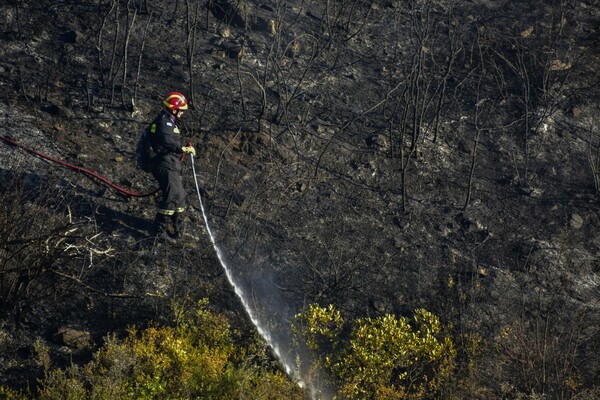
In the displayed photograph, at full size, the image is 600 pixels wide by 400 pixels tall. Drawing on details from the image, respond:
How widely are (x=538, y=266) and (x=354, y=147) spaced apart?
10.5 ft

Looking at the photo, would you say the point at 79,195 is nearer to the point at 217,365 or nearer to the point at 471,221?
the point at 217,365

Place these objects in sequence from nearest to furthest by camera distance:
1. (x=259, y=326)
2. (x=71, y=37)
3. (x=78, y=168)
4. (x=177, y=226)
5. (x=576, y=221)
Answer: (x=259, y=326) → (x=177, y=226) → (x=78, y=168) → (x=576, y=221) → (x=71, y=37)

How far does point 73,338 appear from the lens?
7.14 meters

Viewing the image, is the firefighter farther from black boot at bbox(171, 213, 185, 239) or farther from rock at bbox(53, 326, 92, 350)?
rock at bbox(53, 326, 92, 350)

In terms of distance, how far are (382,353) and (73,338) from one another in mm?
3111

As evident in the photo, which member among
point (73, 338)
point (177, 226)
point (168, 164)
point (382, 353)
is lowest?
point (73, 338)

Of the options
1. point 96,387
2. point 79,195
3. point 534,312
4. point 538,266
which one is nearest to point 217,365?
point 96,387

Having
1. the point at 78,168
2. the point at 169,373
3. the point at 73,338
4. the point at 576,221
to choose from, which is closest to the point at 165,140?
the point at 78,168

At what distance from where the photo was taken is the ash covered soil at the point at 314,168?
8.06 meters

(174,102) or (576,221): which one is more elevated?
(174,102)

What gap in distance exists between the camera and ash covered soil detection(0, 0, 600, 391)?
806cm

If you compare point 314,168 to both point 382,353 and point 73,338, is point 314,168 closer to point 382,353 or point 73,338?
point 382,353

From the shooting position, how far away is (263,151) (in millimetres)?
10422

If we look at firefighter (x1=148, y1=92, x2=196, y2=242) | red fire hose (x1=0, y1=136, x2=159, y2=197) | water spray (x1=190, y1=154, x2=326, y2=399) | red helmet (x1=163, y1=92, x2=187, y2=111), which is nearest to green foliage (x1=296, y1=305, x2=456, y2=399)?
water spray (x1=190, y1=154, x2=326, y2=399)
